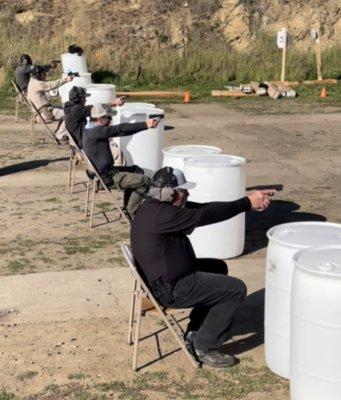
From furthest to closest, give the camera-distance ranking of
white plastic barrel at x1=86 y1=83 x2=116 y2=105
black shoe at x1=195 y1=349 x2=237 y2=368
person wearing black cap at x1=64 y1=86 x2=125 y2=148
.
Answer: white plastic barrel at x1=86 y1=83 x2=116 y2=105 < person wearing black cap at x1=64 y1=86 x2=125 y2=148 < black shoe at x1=195 y1=349 x2=237 y2=368

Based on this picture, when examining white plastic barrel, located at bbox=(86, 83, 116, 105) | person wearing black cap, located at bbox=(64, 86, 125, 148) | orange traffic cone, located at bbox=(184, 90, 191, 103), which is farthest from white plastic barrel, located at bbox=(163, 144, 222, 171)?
orange traffic cone, located at bbox=(184, 90, 191, 103)

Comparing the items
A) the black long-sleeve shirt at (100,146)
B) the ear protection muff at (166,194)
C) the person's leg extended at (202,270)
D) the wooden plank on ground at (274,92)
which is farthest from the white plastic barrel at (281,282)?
the wooden plank on ground at (274,92)

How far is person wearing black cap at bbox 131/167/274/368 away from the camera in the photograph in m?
5.68

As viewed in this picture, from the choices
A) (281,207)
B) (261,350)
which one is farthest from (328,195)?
(261,350)

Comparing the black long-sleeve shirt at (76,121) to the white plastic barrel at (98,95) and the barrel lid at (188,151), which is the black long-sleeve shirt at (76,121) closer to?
the barrel lid at (188,151)

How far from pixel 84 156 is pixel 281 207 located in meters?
2.62

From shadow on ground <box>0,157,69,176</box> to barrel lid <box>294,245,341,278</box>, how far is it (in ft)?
26.3

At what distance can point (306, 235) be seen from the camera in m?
5.71

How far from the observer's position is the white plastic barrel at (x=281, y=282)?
5.47 metres

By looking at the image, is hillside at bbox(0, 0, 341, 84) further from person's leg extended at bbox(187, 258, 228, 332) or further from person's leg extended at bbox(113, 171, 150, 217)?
person's leg extended at bbox(187, 258, 228, 332)

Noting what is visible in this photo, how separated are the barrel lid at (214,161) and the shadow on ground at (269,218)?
1.05m

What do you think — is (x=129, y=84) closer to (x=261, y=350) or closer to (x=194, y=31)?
(x=194, y=31)

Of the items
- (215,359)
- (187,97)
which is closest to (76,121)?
(215,359)

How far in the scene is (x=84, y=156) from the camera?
9.73m
